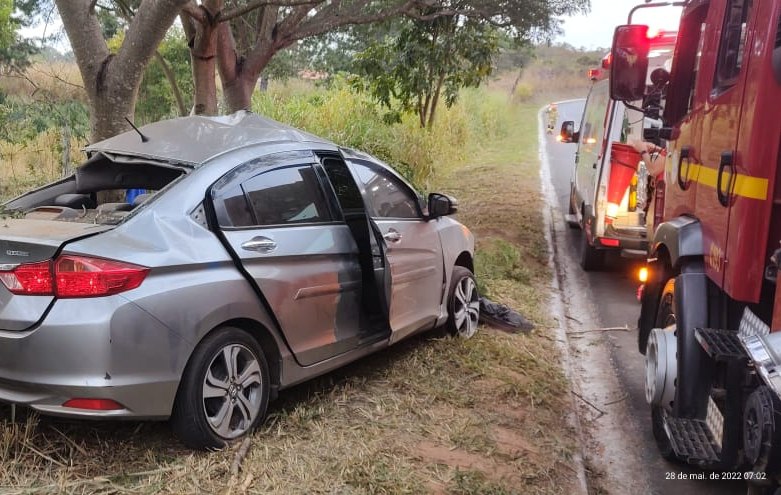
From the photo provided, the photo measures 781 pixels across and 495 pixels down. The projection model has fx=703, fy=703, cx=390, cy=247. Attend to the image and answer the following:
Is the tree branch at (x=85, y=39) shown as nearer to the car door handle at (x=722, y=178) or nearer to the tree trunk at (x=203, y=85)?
the tree trunk at (x=203, y=85)

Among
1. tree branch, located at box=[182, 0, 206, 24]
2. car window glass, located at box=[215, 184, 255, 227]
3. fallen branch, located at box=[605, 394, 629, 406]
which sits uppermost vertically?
tree branch, located at box=[182, 0, 206, 24]

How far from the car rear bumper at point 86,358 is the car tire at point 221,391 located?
0.22 metres

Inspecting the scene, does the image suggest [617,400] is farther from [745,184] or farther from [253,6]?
[253,6]

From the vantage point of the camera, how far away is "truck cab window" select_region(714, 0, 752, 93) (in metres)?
3.36

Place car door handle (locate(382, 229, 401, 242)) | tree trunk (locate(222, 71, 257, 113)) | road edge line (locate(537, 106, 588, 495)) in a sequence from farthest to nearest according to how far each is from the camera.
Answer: tree trunk (locate(222, 71, 257, 113)), car door handle (locate(382, 229, 401, 242)), road edge line (locate(537, 106, 588, 495))

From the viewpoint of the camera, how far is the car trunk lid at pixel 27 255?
3.04m

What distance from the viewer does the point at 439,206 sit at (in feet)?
17.0

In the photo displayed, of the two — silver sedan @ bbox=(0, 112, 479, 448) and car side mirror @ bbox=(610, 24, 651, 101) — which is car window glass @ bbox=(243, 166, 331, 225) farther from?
car side mirror @ bbox=(610, 24, 651, 101)

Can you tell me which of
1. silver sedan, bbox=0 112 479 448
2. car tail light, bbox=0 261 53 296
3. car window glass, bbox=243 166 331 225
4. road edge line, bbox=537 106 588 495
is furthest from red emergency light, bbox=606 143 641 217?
car tail light, bbox=0 261 53 296

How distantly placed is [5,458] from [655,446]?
3.62 m

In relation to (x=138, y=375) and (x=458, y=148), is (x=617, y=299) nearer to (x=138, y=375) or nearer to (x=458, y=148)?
(x=138, y=375)

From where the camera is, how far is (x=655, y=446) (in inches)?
173

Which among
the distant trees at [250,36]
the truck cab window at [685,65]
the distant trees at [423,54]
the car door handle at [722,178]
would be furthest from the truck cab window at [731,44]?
the distant trees at [423,54]

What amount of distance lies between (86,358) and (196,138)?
160 centimetres
